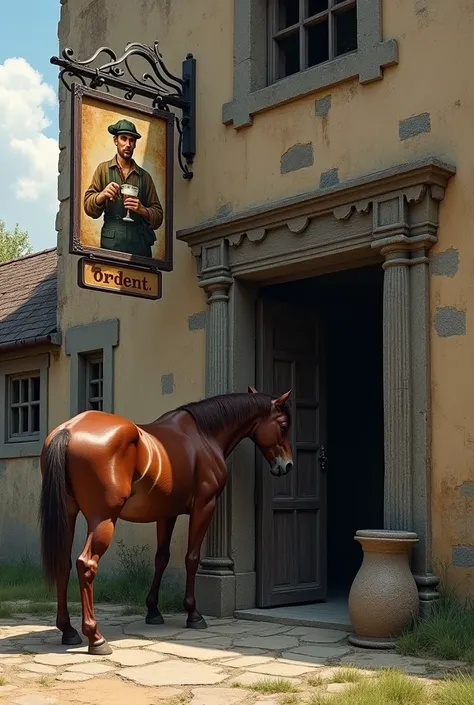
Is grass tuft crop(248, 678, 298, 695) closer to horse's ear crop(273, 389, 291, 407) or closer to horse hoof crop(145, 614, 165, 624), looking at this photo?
horse hoof crop(145, 614, 165, 624)

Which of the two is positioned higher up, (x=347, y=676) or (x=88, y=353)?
(x=88, y=353)

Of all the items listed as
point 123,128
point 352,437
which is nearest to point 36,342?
point 123,128

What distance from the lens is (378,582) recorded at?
21.7 ft

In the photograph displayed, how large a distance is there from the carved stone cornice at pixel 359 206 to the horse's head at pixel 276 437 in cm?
147

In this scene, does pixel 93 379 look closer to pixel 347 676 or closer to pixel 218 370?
pixel 218 370

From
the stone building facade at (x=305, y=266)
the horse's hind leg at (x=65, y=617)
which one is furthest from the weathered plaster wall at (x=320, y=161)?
the horse's hind leg at (x=65, y=617)

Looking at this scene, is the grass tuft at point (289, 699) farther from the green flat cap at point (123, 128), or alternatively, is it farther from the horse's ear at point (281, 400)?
the green flat cap at point (123, 128)

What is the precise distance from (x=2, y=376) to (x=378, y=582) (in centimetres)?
708

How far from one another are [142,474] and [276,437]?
1390 millimetres

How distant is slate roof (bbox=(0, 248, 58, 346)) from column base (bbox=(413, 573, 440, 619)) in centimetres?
578

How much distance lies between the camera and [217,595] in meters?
8.25

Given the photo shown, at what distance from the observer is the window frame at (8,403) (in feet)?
37.2

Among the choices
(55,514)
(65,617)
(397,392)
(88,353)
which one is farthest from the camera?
(88,353)

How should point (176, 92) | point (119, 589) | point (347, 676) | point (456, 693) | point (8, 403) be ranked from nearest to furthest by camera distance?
point (456, 693) < point (347, 676) < point (119, 589) < point (176, 92) < point (8, 403)
